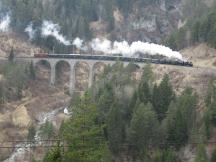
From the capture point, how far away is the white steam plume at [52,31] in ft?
487

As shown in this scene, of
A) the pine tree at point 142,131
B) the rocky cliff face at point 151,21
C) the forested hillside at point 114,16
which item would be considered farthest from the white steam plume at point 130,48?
the pine tree at point 142,131

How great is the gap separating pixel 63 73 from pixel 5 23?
25296 millimetres

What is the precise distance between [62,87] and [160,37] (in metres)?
54.9

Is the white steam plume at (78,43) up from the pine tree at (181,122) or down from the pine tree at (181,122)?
up

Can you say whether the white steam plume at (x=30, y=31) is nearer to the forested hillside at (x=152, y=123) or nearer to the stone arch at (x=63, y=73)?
the stone arch at (x=63, y=73)

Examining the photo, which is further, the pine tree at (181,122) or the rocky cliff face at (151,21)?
the rocky cliff face at (151,21)

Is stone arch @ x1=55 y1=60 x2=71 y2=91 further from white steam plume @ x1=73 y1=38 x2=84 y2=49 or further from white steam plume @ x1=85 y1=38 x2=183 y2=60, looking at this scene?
white steam plume @ x1=73 y1=38 x2=84 y2=49

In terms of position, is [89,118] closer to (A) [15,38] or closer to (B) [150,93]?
(B) [150,93]

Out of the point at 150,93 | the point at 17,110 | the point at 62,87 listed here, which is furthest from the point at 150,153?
the point at 62,87

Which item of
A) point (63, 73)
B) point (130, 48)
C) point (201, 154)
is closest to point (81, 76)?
point (63, 73)

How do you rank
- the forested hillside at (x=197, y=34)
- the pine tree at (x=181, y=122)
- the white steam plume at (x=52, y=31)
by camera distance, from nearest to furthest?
the pine tree at (x=181, y=122) → the forested hillside at (x=197, y=34) → the white steam plume at (x=52, y=31)

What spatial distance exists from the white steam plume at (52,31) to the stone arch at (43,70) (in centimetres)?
1529

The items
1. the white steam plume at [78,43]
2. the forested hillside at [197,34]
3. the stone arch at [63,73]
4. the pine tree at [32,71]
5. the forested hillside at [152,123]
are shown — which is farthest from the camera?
the white steam plume at [78,43]

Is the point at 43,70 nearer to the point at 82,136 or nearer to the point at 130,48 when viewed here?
the point at 130,48
